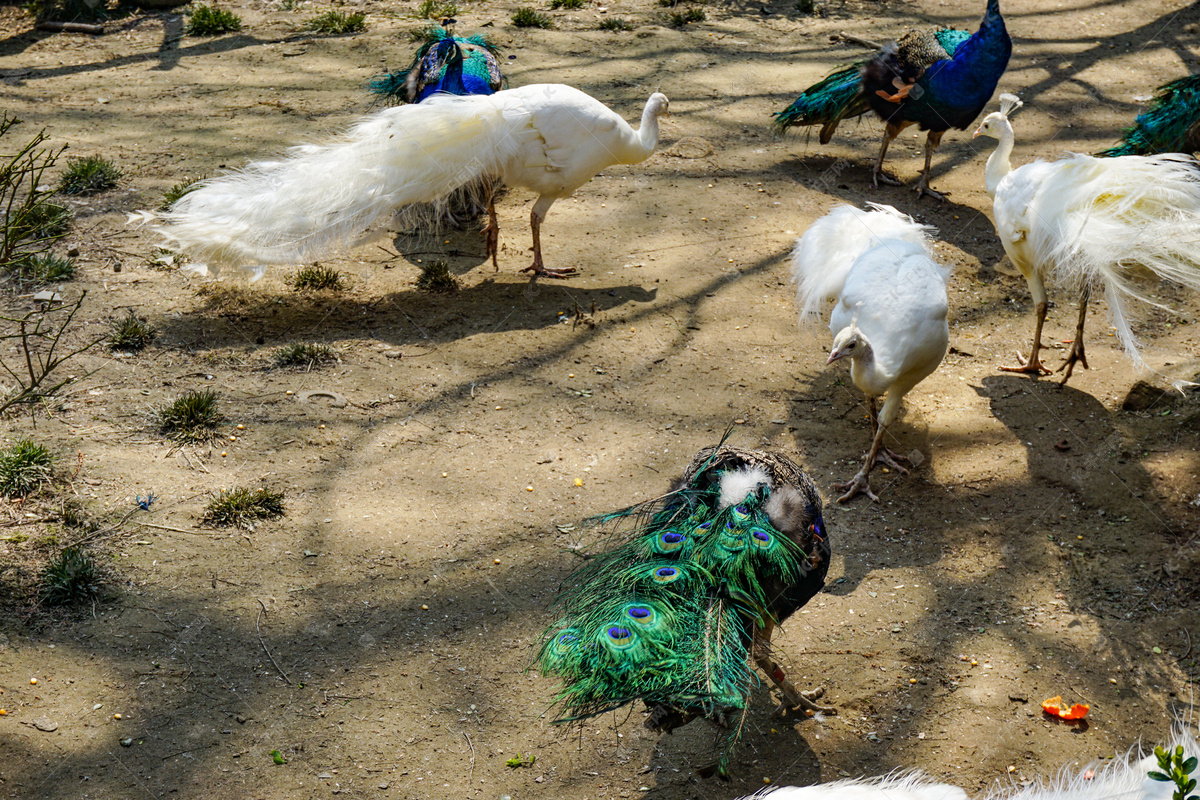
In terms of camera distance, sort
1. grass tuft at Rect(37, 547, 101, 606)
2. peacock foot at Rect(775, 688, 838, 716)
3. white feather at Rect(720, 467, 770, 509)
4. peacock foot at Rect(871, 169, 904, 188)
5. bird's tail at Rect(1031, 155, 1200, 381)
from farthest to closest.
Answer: peacock foot at Rect(871, 169, 904, 188) → bird's tail at Rect(1031, 155, 1200, 381) → grass tuft at Rect(37, 547, 101, 606) → peacock foot at Rect(775, 688, 838, 716) → white feather at Rect(720, 467, 770, 509)

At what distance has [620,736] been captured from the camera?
366cm

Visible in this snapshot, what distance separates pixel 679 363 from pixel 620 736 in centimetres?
275

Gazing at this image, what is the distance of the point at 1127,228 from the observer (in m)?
4.78

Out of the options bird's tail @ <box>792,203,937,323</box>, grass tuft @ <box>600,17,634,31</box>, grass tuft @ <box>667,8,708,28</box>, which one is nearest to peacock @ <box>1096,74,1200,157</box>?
bird's tail @ <box>792,203,937,323</box>

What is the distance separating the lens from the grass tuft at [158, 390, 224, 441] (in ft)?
16.2

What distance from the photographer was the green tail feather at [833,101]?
7.88 metres

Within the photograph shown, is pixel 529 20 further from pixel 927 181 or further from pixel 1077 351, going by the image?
pixel 1077 351

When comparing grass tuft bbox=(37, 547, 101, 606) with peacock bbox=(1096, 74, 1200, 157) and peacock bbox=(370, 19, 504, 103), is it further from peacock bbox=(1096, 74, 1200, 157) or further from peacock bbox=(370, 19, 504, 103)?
peacock bbox=(1096, 74, 1200, 157)

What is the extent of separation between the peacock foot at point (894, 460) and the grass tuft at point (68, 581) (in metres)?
3.81

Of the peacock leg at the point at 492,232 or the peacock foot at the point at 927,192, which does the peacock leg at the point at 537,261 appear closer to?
the peacock leg at the point at 492,232

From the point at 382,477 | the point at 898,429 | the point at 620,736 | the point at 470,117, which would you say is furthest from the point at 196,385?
the point at 898,429

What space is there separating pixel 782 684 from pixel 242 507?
2.61 meters

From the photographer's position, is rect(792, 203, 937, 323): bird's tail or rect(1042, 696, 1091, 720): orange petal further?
rect(792, 203, 937, 323): bird's tail

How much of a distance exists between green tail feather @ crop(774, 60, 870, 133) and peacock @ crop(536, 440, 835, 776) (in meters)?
5.08
